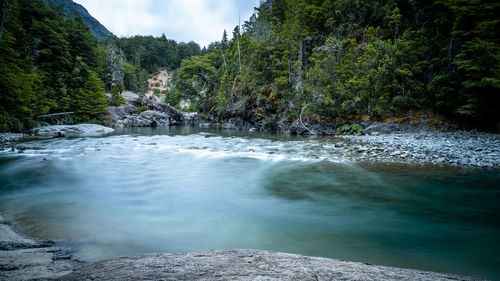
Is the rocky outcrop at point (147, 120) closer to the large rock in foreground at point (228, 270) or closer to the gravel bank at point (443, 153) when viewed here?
the gravel bank at point (443, 153)

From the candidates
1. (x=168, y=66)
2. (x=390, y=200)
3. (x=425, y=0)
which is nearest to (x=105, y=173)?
(x=390, y=200)

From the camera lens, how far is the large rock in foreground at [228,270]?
1.41 m

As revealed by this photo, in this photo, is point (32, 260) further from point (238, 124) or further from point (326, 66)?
point (238, 124)

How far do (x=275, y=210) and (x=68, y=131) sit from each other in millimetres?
24477

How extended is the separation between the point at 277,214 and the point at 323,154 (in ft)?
20.0

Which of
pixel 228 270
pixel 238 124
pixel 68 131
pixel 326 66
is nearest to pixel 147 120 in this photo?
pixel 68 131

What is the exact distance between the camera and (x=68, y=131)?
20.6 m

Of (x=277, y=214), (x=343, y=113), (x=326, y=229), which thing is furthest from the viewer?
(x=343, y=113)

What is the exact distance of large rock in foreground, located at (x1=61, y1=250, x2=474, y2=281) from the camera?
55.6 inches

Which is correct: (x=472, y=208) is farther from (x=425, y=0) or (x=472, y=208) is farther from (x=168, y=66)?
(x=168, y=66)

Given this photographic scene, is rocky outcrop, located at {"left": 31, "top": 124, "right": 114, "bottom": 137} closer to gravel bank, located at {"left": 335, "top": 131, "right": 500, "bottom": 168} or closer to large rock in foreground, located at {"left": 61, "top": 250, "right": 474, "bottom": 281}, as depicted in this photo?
large rock in foreground, located at {"left": 61, "top": 250, "right": 474, "bottom": 281}

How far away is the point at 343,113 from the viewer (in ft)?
59.1

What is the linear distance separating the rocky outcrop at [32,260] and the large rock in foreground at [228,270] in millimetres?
321

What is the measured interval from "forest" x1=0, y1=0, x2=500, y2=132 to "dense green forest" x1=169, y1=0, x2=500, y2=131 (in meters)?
0.09
